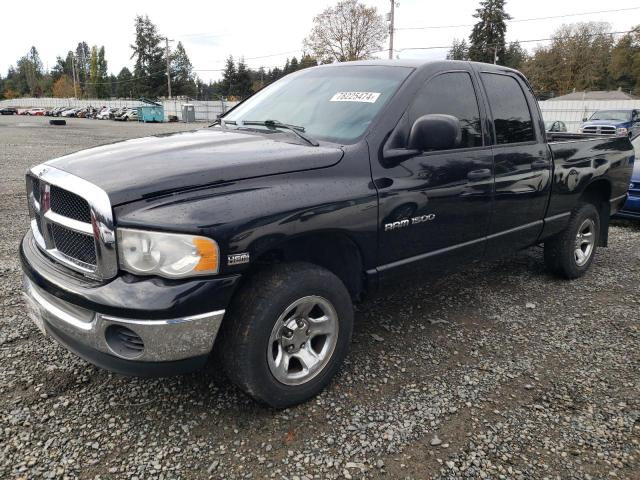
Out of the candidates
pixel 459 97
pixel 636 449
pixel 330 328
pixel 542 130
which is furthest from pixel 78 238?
pixel 542 130

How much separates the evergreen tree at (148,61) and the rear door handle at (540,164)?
279 feet

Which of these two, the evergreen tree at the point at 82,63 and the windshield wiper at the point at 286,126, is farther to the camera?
the evergreen tree at the point at 82,63

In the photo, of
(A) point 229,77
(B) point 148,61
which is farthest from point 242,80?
(B) point 148,61

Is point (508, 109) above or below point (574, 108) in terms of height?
below

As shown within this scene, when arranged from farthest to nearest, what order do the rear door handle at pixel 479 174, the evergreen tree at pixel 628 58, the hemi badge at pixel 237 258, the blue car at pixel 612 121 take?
1. the evergreen tree at pixel 628 58
2. the blue car at pixel 612 121
3. the rear door handle at pixel 479 174
4. the hemi badge at pixel 237 258

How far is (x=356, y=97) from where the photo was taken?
318 centimetres

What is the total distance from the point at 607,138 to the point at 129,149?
4548 millimetres

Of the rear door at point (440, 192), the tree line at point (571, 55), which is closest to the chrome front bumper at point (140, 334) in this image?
the rear door at point (440, 192)

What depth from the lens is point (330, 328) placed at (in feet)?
9.09

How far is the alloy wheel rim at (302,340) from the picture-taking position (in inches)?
101

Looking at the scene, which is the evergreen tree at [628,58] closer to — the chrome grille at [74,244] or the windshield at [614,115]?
the windshield at [614,115]

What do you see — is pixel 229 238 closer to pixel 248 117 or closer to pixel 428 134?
pixel 428 134

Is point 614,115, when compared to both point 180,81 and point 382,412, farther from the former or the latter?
point 180,81

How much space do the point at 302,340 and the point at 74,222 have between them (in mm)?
1287
